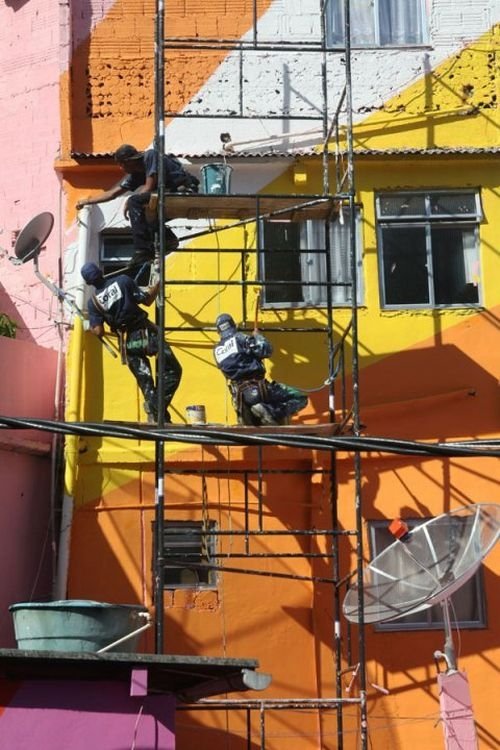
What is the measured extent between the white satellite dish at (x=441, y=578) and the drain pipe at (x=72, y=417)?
2867mm

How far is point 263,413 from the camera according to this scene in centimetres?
1257

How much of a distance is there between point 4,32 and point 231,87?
9.22 feet

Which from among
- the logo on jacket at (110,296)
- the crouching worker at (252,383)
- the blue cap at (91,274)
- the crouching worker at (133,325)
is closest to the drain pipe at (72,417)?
the crouching worker at (133,325)

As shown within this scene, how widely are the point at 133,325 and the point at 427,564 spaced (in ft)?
12.1

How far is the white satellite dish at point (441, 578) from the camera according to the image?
38.3 feet

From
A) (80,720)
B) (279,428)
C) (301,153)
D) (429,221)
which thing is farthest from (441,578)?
(301,153)

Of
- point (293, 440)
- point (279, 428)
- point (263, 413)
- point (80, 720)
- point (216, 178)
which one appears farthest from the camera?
point (216, 178)

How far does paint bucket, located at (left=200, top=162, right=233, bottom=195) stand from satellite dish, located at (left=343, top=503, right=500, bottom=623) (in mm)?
3990

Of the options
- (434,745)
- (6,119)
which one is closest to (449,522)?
(434,745)

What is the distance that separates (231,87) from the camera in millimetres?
14672

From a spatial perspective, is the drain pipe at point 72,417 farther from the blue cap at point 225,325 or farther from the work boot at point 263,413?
the work boot at point 263,413

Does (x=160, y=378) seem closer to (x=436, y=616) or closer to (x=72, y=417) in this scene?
(x=72, y=417)

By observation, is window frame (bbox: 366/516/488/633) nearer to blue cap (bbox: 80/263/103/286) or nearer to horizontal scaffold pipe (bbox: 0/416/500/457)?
blue cap (bbox: 80/263/103/286)

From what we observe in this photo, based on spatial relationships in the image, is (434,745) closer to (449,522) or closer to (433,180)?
(449,522)
